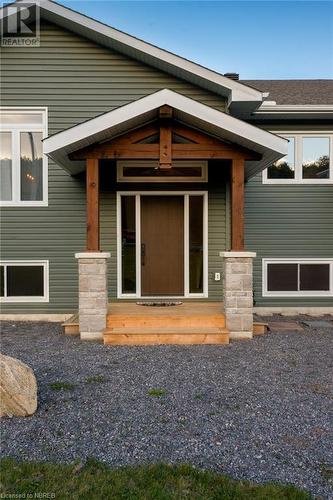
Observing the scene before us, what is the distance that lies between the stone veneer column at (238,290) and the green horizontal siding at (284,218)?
2144 millimetres

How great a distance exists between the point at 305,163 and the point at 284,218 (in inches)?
50.6

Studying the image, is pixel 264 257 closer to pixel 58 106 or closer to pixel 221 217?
pixel 221 217

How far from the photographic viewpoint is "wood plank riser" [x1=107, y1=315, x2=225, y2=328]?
19.0ft

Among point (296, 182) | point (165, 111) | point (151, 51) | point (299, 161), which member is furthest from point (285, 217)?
point (151, 51)

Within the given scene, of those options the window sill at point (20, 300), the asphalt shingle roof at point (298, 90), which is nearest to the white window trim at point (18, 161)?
the window sill at point (20, 300)

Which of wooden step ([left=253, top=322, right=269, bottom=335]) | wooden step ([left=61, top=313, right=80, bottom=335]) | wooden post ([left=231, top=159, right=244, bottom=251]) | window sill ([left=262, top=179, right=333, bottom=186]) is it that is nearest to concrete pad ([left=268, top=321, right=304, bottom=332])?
wooden step ([left=253, top=322, right=269, bottom=335])

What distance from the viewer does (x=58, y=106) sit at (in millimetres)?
7254

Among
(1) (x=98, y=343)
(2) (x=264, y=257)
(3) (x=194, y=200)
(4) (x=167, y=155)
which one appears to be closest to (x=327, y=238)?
(2) (x=264, y=257)

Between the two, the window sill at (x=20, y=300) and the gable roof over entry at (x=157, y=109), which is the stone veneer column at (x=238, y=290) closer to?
the gable roof over entry at (x=157, y=109)

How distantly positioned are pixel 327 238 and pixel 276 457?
6117 millimetres

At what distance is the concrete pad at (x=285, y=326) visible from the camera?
6.39 metres

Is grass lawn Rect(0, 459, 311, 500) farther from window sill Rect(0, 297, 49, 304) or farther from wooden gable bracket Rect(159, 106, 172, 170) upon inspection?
window sill Rect(0, 297, 49, 304)

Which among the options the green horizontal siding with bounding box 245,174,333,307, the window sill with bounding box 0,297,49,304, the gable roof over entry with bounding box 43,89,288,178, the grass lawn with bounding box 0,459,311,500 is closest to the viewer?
the grass lawn with bounding box 0,459,311,500

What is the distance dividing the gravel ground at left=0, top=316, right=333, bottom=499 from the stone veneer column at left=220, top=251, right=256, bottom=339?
439 mm
